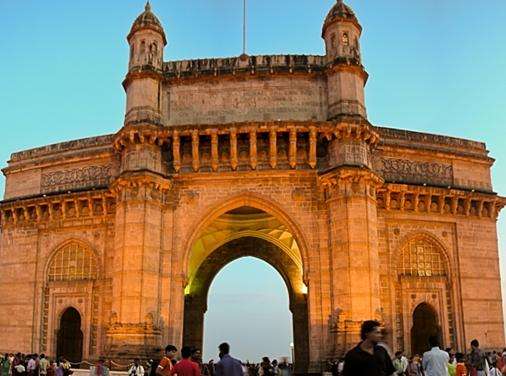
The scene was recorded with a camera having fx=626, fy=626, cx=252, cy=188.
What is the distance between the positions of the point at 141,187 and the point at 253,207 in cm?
413

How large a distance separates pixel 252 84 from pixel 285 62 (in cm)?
150

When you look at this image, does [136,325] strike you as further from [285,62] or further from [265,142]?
[285,62]

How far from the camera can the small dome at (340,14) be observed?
23.4 meters

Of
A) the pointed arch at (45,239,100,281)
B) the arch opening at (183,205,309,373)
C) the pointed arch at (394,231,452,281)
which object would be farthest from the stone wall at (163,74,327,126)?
the arch opening at (183,205,309,373)

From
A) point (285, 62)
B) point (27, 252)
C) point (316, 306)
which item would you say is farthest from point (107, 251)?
point (285, 62)

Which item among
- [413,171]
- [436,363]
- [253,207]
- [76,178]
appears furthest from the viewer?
[76,178]

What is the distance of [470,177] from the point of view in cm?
2606

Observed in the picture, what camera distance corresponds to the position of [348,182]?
21281mm

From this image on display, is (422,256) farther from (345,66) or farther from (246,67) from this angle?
(246,67)

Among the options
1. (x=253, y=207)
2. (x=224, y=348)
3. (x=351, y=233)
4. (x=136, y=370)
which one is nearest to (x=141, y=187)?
(x=253, y=207)

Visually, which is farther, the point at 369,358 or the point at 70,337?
the point at 70,337

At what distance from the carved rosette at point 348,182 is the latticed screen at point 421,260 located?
12.3ft

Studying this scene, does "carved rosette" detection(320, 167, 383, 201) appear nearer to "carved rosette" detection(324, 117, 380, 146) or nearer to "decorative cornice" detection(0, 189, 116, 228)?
"carved rosette" detection(324, 117, 380, 146)

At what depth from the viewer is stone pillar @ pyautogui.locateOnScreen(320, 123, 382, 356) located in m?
20.2
